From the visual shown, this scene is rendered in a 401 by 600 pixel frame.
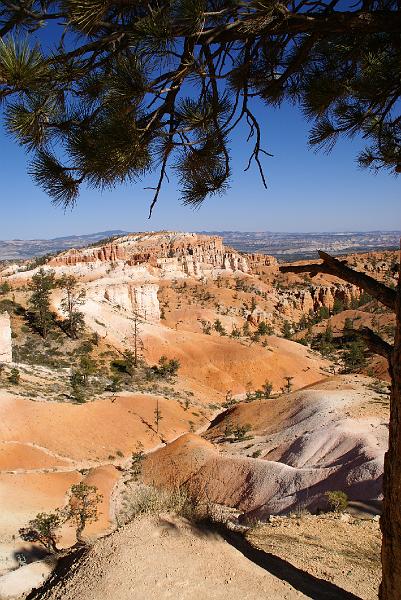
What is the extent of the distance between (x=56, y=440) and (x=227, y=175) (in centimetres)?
A: 1841

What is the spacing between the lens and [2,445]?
17578 mm

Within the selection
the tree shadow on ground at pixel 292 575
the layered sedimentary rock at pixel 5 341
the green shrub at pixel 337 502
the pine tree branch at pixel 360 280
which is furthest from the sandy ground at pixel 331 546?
the layered sedimentary rock at pixel 5 341

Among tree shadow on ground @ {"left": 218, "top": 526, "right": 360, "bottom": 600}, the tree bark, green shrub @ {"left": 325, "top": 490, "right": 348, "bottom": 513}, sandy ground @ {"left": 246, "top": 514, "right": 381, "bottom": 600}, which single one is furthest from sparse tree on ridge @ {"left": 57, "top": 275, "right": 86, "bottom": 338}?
the tree bark

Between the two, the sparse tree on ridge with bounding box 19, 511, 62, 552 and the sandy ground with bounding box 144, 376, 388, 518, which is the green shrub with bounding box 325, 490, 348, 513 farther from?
the sparse tree on ridge with bounding box 19, 511, 62, 552

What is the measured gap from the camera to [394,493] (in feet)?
9.64

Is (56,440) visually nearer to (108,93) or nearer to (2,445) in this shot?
(2,445)

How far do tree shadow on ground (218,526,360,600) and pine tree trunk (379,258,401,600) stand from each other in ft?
4.74

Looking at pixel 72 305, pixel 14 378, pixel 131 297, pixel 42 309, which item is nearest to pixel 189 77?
pixel 14 378

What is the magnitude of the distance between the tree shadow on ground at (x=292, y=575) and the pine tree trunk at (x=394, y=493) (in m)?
1.45

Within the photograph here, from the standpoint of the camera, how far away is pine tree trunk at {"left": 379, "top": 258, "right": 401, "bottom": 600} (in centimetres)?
291

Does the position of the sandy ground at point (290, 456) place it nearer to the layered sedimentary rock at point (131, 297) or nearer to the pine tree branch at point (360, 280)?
the pine tree branch at point (360, 280)

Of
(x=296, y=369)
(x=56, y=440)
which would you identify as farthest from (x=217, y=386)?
(x=56, y=440)

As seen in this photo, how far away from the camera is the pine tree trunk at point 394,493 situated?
2906 millimetres

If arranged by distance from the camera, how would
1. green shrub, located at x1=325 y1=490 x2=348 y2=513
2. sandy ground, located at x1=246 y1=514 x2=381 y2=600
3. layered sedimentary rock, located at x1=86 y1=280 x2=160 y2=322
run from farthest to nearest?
1. layered sedimentary rock, located at x1=86 y1=280 x2=160 y2=322
2. green shrub, located at x1=325 y1=490 x2=348 y2=513
3. sandy ground, located at x1=246 y1=514 x2=381 y2=600
